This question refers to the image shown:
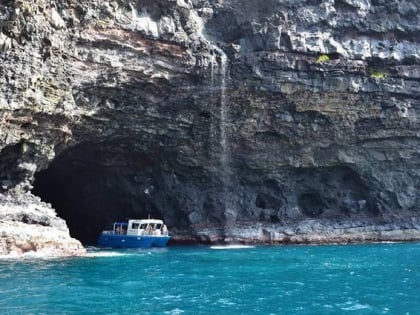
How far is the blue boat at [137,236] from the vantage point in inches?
1844

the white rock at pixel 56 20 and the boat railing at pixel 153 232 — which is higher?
the white rock at pixel 56 20

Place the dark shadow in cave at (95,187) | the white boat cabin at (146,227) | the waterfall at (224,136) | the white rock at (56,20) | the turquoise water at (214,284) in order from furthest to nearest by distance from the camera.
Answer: the dark shadow in cave at (95,187) → the white boat cabin at (146,227) → the waterfall at (224,136) → the white rock at (56,20) → the turquoise water at (214,284)

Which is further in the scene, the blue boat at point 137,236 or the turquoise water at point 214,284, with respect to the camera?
the blue boat at point 137,236

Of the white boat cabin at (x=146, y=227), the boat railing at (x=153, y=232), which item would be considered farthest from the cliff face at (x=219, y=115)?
the boat railing at (x=153, y=232)

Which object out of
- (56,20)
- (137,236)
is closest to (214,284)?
(56,20)

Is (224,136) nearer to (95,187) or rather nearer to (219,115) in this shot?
(219,115)

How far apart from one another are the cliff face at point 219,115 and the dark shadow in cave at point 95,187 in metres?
0.15

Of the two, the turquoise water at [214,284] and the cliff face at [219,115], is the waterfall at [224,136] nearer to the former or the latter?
the cliff face at [219,115]


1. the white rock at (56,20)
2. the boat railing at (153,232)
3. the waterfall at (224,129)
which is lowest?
the boat railing at (153,232)

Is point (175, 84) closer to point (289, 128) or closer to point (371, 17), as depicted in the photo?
point (289, 128)

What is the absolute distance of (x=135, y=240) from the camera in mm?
46812

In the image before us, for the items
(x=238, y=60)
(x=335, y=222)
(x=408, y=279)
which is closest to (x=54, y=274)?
(x=408, y=279)

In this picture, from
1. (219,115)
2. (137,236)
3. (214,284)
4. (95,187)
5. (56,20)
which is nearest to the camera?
(214,284)

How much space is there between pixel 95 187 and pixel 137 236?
27.9 ft
